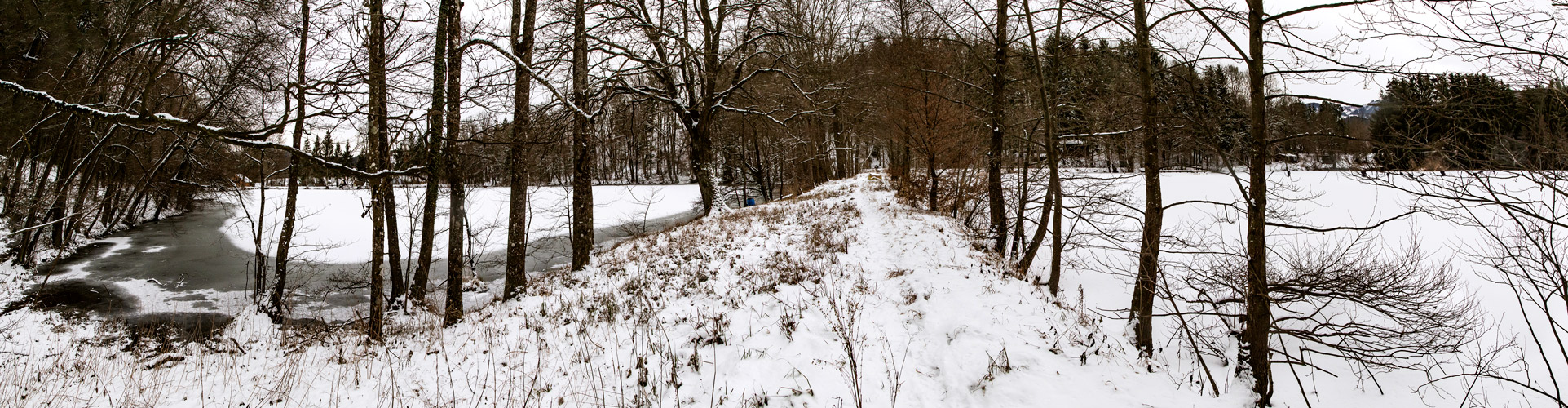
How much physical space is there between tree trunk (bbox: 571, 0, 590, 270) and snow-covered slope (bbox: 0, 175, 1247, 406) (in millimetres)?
2819

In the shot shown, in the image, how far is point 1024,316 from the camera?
6.11 metres

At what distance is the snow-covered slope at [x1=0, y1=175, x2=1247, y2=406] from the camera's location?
14.3 ft

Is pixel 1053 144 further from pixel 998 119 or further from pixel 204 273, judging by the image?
pixel 204 273

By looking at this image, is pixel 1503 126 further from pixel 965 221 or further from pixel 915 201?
pixel 915 201

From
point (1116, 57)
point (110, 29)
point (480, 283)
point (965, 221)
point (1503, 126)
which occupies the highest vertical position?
point (110, 29)

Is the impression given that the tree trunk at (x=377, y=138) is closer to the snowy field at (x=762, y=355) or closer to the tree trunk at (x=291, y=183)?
the snowy field at (x=762, y=355)

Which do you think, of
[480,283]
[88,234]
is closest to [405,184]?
[480,283]

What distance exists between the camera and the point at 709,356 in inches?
194

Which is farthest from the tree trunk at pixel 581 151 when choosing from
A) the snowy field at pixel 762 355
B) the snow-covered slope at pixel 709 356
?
the snow-covered slope at pixel 709 356

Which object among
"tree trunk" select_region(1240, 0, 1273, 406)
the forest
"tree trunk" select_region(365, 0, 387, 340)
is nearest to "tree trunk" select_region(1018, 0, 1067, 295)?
the forest

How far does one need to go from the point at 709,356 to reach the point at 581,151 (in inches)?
267

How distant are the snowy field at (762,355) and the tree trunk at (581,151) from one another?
1.95 meters

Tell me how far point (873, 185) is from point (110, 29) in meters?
20.3

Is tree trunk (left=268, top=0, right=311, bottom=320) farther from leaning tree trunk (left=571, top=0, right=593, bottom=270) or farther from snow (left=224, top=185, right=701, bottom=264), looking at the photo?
leaning tree trunk (left=571, top=0, right=593, bottom=270)
